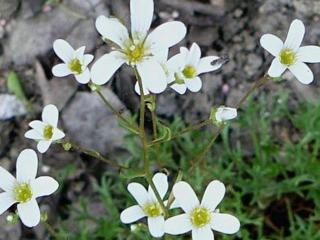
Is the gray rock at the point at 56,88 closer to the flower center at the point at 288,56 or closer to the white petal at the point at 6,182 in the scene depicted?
the white petal at the point at 6,182

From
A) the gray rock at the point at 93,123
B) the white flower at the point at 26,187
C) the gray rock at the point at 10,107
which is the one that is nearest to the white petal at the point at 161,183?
the white flower at the point at 26,187

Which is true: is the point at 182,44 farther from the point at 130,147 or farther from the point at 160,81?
the point at 160,81

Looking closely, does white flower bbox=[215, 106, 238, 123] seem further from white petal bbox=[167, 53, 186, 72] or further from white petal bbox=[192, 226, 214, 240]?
white petal bbox=[192, 226, 214, 240]

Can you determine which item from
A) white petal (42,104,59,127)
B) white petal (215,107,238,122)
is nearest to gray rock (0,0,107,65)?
white petal (42,104,59,127)

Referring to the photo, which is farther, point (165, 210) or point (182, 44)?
point (182, 44)

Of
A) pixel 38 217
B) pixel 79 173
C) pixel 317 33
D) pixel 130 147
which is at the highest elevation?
pixel 317 33

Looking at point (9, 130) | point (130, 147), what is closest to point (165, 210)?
point (130, 147)

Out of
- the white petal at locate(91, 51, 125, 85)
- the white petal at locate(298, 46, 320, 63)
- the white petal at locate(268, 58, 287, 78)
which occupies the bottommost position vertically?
the white petal at locate(91, 51, 125, 85)
